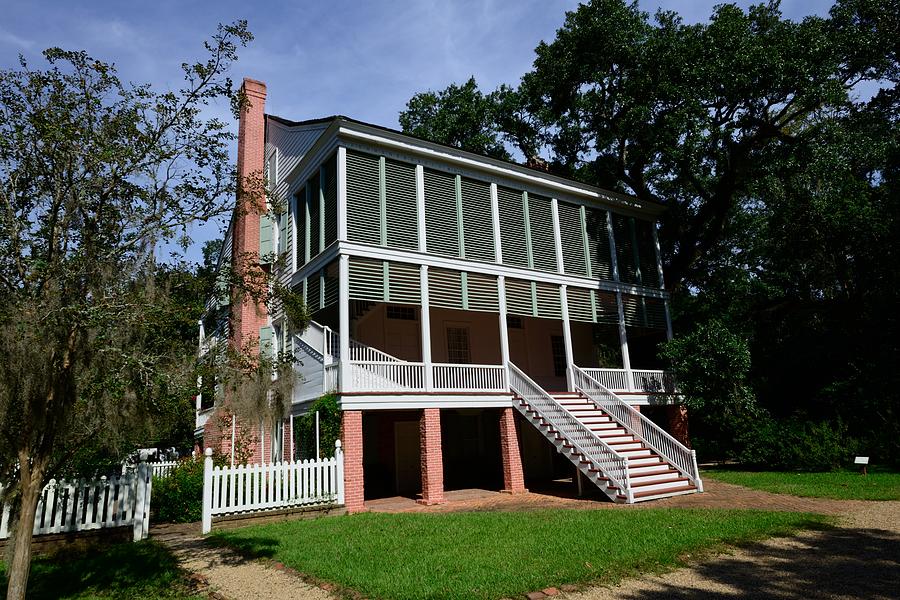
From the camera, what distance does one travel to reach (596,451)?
551 inches

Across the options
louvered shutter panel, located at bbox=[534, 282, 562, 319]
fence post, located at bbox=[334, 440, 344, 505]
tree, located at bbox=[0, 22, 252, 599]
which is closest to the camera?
tree, located at bbox=[0, 22, 252, 599]

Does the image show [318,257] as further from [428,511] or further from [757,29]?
[757,29]

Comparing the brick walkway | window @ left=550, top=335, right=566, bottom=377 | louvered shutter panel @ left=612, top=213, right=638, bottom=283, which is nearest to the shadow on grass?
the brick walkway

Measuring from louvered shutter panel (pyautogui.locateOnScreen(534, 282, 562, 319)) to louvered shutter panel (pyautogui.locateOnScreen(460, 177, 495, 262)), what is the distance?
201cm

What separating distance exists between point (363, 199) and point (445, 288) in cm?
325

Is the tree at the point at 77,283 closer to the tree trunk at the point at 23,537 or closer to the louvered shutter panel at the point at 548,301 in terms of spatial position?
the tree trunk at the point at 23,537

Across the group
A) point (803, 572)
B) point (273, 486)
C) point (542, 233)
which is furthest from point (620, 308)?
point (803, 572)

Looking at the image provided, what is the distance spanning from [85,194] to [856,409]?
2049 cm

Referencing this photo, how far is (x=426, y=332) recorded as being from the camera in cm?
1525

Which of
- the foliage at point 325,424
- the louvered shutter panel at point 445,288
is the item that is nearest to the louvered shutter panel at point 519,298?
the louvered shutter panel at point 445,288

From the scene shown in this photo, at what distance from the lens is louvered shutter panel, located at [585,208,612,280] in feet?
64.8

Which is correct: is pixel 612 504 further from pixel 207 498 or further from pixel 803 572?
pixel 207 498

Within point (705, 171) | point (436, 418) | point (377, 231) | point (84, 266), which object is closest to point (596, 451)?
point (436, 418)

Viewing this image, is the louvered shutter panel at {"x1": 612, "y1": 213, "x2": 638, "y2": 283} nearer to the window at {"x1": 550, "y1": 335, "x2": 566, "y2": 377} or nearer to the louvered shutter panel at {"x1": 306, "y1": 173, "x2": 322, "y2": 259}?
the window at {"x1": 550, "y1": 335, "x2": 566, "y2": 377}
